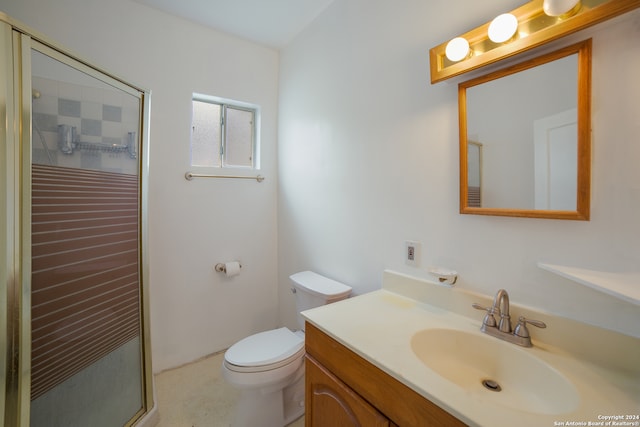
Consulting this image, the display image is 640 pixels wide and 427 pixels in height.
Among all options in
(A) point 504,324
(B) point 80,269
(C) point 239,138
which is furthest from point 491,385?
(C) point 239,138

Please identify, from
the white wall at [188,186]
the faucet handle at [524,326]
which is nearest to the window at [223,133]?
the white wall at [188,186]

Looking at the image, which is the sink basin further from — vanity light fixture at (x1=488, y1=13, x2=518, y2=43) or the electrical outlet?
vanity light fixture at (x1=488, y1=13, x2=518, y2=43)

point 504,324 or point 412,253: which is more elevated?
point 412,253

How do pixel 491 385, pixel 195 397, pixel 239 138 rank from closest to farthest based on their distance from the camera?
pixel 491 385
pixel 195 397
pixel 239 138

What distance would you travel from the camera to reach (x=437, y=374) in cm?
70

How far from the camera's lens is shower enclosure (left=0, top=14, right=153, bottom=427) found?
2.89ft

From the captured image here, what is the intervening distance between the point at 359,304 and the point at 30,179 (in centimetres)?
133

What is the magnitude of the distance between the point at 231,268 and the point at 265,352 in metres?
0.80

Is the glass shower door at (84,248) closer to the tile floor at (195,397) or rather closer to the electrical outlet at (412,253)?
the tile floor at (195,397)

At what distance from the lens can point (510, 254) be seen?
959 mm

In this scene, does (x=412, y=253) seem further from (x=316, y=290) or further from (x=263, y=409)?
(x=263, y=409)

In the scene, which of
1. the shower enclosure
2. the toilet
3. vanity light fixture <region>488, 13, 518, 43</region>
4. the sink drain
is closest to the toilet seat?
the toilet

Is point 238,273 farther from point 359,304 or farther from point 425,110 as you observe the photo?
point 425,110

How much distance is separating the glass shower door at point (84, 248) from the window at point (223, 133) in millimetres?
629
